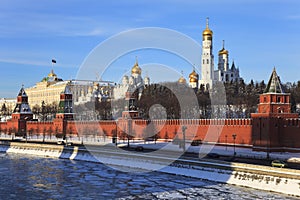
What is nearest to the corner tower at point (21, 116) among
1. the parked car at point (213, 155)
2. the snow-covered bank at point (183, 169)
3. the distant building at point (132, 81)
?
the snow-covered bank at point (183, 169)

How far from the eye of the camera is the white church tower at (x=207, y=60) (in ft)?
244

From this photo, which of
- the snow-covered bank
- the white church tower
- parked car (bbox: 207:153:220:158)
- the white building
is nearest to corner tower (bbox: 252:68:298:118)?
parked car (bbox: 207:153:220:158)

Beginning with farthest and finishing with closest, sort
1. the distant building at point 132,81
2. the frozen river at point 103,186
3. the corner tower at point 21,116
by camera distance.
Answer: the distant building at point 132,81 < the corner tower at point 21,116 < the frozen river at point 103,186

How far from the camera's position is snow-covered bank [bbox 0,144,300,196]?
2112 cm

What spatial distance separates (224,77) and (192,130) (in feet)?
143

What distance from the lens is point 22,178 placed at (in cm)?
2566

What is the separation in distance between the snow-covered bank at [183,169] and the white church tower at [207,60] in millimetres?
38425

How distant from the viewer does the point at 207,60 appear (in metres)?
76.1

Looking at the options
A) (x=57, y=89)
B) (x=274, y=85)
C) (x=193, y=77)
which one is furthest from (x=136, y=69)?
(x=274, y=85)

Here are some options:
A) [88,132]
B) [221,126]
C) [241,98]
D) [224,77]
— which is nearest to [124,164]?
[221,126]

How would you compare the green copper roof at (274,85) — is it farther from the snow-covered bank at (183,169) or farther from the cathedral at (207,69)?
the cathedral at (207,69)

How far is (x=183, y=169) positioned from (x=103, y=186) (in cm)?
557

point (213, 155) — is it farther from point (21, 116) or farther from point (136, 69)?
point (136, 69)

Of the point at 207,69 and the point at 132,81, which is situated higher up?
the point at 207,69
